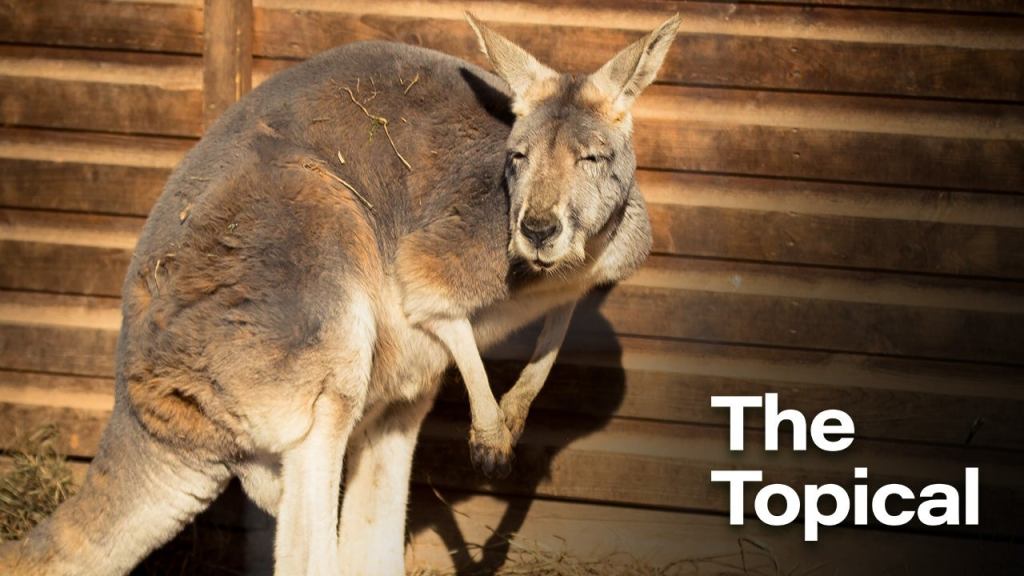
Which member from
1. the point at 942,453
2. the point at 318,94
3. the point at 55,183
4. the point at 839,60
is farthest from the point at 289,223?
the point at 942,453

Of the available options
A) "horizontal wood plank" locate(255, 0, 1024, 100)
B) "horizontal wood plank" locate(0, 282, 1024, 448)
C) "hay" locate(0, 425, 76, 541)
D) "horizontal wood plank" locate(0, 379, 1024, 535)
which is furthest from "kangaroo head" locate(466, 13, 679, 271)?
"hay" locate(0, 425, 76, 541)

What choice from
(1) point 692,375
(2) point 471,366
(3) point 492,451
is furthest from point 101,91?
(1) point 692,375

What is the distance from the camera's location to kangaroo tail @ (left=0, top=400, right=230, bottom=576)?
4645 millimetres

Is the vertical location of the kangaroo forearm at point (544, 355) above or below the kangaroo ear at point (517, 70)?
below

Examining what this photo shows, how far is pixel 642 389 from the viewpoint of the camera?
606 centimetres

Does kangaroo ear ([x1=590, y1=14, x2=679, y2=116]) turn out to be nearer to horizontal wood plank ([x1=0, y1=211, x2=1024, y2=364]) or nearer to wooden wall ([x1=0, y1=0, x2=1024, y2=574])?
wooden wall ([x1=0, y1=0, x2=1024, y2=574])

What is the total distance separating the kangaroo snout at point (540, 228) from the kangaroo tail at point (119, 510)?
4.73 feet

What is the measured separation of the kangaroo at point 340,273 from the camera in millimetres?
4645

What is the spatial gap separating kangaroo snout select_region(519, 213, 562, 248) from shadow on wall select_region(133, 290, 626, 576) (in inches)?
59.1

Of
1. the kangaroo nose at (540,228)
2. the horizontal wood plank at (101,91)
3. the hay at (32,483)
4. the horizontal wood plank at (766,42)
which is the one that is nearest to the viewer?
the kangaroo nose at (540,228)

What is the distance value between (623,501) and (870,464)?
113 cm

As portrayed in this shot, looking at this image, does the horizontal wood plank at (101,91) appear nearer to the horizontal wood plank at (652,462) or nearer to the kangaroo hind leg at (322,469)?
the horizontal wood plank at (652,462)

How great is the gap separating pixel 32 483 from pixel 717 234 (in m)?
3.37

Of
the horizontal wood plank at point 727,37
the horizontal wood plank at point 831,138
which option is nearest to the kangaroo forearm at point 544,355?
the horizontal wood plank at point 831,138
